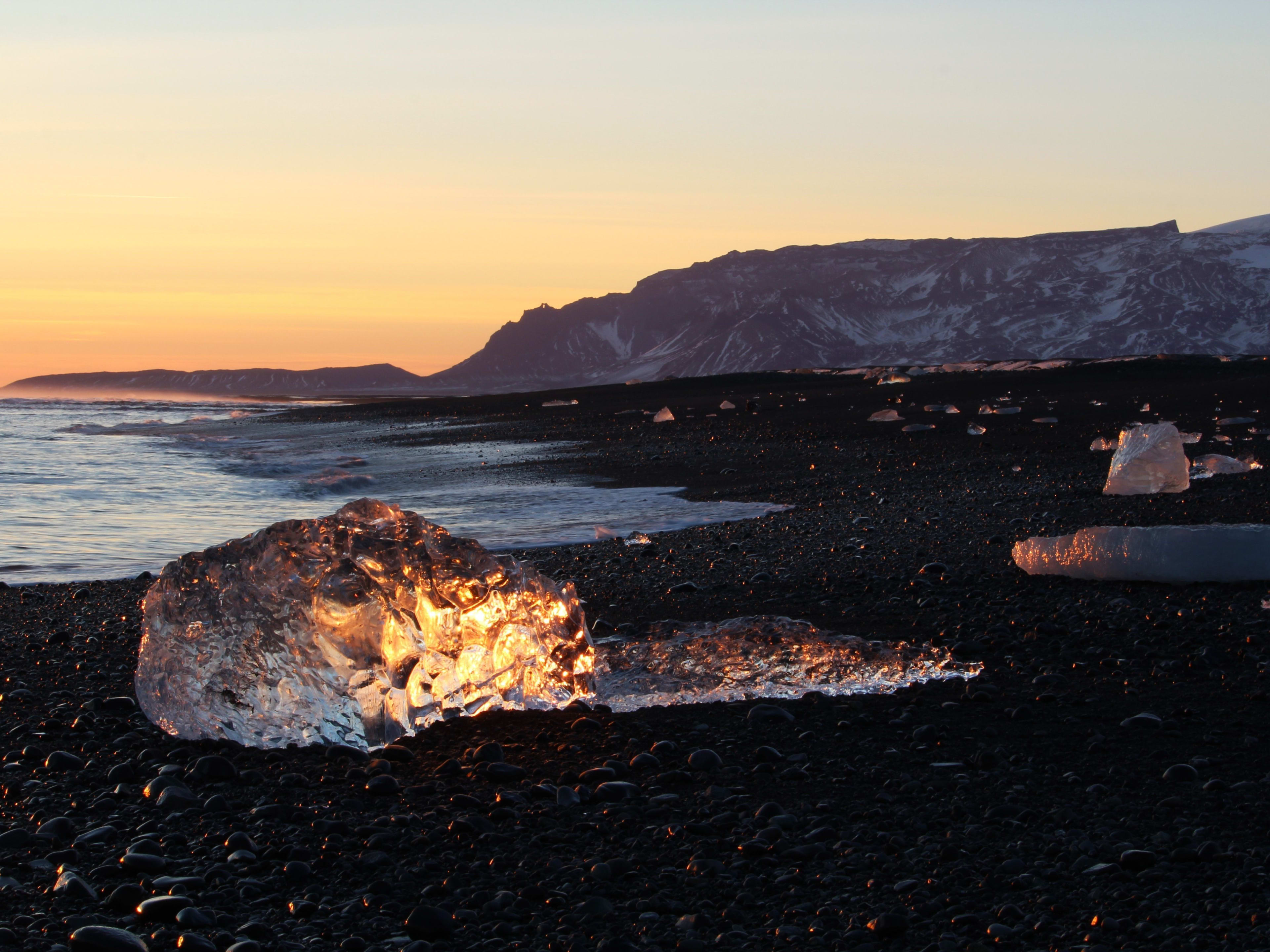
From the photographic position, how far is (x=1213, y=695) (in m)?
5.19

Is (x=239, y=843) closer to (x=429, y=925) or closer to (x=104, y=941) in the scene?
(x=104, y=941)

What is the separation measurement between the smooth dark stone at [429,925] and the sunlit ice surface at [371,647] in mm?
1759

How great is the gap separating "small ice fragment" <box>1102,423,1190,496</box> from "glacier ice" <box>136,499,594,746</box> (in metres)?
8.21

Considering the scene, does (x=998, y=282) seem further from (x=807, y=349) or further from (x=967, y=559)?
(x=967, y=559)

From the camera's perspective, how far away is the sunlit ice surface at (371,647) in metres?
4.86

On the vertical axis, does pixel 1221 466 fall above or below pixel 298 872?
above

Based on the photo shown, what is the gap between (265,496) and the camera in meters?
18.1

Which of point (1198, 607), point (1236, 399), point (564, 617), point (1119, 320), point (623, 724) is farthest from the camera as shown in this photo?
point (1119, 320)

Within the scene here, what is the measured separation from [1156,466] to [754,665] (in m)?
7.33

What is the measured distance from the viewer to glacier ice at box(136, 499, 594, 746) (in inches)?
191

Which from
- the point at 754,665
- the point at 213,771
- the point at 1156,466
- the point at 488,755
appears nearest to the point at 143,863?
the point at 213,771

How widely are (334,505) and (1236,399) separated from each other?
20.6m

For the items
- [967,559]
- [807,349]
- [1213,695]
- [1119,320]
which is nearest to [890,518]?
[967,559]

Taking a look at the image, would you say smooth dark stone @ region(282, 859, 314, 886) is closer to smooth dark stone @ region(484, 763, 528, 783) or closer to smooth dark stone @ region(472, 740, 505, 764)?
smooth dark stone @ region(484, 763, 528, 783)
